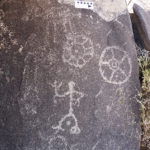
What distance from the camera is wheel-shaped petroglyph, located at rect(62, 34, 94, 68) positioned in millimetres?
1879

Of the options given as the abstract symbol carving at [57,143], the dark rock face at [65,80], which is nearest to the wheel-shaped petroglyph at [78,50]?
the dark rock face at [65,80]

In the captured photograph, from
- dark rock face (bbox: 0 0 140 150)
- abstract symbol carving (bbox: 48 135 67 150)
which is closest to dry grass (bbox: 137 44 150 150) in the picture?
dark rock face (bbox: 0 0 140 150)

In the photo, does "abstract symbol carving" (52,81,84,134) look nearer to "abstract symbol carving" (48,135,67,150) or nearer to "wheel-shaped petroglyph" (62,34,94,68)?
"abstract symbol carving" (48,135,67,150)

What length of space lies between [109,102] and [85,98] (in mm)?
221

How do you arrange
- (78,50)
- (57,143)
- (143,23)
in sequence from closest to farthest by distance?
(57,143)
(78,50)
(143,23)

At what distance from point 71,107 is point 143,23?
1.21 m

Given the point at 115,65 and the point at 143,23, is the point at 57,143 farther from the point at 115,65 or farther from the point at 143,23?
the point at 143,23

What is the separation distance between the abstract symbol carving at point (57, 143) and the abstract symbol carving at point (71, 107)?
7cm

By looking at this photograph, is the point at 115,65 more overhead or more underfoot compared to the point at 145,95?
more overhead

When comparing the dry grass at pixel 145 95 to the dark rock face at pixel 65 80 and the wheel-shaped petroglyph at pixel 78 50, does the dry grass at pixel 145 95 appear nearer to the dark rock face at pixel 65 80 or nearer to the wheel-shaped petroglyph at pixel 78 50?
the dark rock face at pixel 65 80

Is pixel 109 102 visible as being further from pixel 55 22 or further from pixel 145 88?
pixel 55 22

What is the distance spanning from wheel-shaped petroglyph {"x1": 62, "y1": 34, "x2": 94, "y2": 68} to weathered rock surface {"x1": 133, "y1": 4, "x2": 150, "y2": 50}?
65 cm

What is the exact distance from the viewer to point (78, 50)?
1915 millimetres

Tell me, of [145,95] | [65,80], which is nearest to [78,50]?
[65,80]
